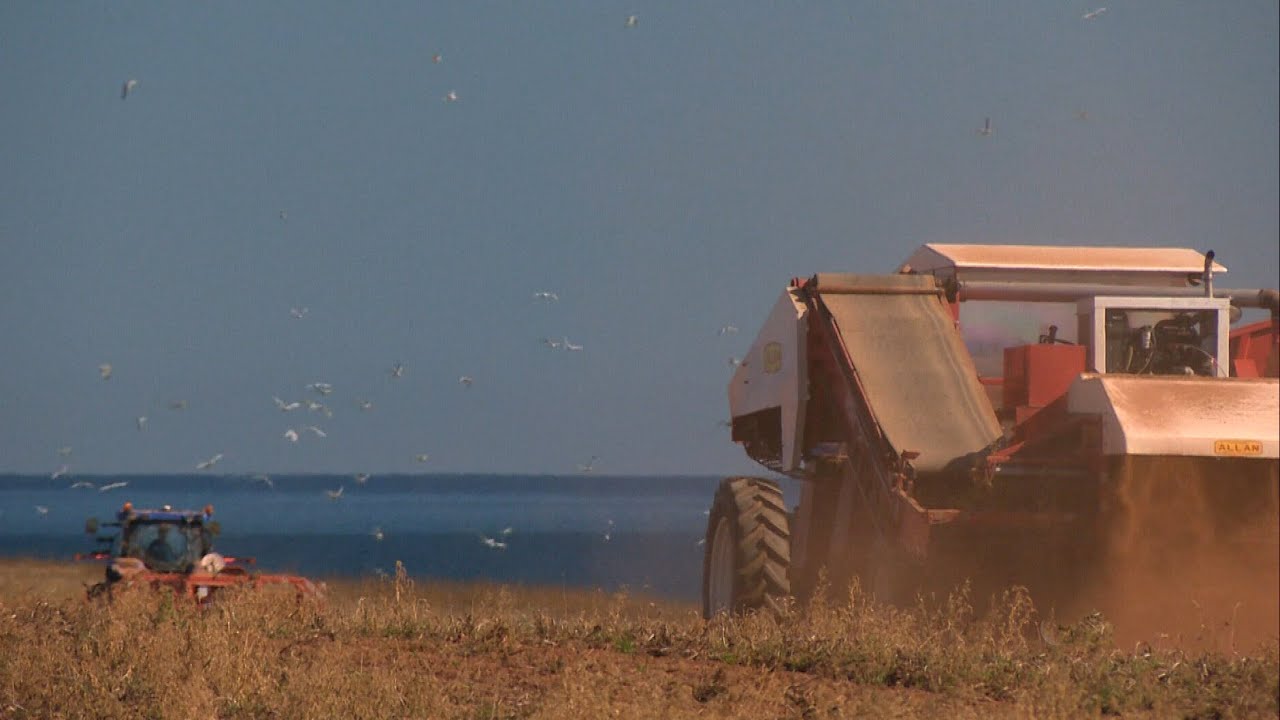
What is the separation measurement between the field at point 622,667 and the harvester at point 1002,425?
53 centimetres

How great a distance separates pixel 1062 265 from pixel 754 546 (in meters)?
3.77

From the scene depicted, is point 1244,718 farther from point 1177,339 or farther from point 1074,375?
point 1177,339

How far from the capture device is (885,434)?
12.0 m

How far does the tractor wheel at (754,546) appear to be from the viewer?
44.3 ft

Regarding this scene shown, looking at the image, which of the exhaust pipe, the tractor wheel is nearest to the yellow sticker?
the exhaust pipe

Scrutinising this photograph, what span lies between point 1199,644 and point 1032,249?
172 inches

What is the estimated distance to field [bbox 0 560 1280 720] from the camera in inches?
378

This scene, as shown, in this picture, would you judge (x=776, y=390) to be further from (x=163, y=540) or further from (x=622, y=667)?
(x=163, y=540)

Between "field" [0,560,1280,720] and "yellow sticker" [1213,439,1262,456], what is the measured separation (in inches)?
52.4

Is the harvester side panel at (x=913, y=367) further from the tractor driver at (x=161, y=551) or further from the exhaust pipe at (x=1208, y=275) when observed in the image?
the tractor driver at (x=161, y=551)

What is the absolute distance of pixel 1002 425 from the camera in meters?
12.7

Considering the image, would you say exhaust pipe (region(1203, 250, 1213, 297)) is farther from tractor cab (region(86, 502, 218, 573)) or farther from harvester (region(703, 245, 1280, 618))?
tractor cab (region(86, 502, 218, 573))

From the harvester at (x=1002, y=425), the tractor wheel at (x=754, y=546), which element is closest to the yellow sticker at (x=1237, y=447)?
the harvester at (x=1002, y=425)

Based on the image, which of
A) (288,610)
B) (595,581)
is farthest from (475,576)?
(288,610)
